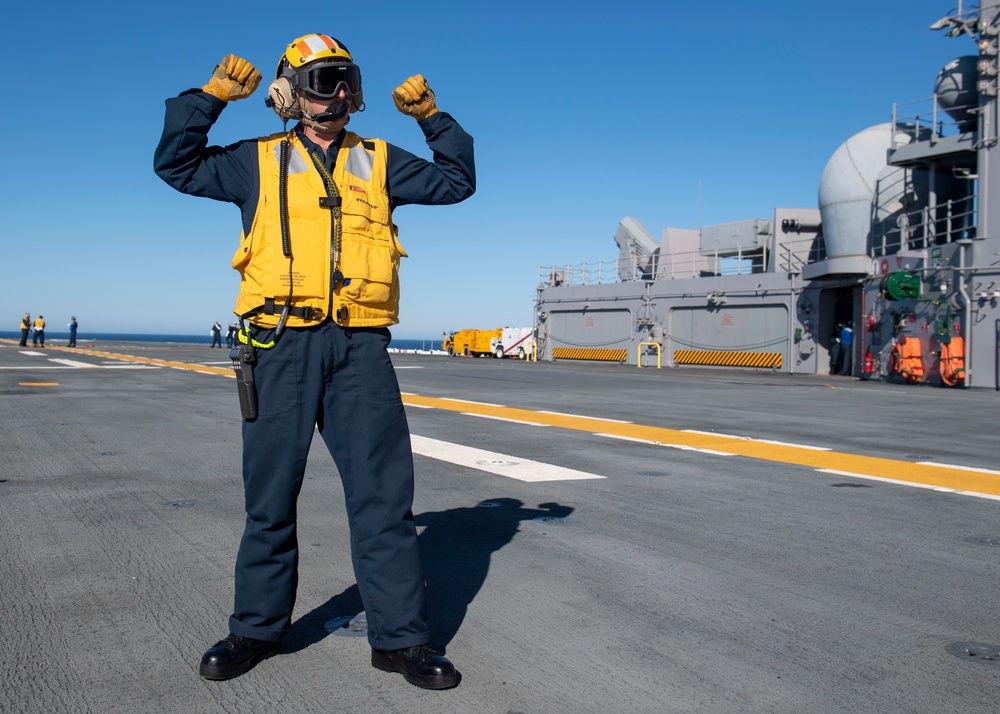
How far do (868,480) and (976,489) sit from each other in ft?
2.23

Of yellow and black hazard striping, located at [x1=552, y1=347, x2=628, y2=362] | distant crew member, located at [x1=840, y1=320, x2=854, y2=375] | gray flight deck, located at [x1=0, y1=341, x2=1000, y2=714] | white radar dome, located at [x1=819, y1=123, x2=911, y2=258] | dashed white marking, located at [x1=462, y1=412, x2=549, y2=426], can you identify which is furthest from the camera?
yellow and black hazard striping, located at [x1=552, y1=347, x2=628, y2=362]

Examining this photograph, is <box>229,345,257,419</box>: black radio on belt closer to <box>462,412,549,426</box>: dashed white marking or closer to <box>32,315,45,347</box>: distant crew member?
<box>462,412,549,426</box>: dashed white marking

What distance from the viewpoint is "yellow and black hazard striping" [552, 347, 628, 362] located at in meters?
36.0

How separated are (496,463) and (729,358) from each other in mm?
26096

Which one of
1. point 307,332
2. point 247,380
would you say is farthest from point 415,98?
point 247,380

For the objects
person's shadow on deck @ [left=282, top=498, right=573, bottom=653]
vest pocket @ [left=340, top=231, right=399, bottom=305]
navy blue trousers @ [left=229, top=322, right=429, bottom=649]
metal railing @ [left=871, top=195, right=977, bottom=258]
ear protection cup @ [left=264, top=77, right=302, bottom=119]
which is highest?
metal railing @ [left=871, top=195, right=977, bottom=258]

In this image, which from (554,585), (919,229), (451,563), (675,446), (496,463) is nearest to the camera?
(554,585)

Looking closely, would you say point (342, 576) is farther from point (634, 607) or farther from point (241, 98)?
point (241, 98)

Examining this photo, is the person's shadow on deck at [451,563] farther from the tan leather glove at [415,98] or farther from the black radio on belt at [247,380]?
the tan leather glove at [415,98]

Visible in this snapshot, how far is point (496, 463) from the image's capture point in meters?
6.57

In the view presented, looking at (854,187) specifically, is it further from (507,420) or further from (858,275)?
(507,420)

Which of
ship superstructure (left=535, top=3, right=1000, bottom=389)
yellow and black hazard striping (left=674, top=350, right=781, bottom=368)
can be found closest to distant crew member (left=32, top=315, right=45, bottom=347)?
ship superstructure (left=535, top=3, right=1000, bottom=389)

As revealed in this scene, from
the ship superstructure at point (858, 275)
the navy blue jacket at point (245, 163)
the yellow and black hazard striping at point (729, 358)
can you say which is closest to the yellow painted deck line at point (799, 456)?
the navy blue jacket at point (245, 163)

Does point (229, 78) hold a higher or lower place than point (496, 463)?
higher
